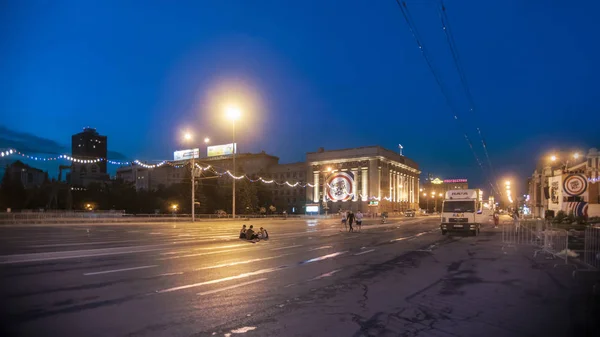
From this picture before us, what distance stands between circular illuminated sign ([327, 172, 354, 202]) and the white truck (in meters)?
94.0

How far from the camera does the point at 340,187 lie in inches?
4899

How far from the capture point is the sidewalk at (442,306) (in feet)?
20.9

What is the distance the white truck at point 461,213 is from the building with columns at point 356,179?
88.9 metres

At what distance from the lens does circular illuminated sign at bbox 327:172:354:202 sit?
12388 centimetres

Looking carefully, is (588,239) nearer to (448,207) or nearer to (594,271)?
(594,271)

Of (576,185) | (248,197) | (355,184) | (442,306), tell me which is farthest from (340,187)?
(442,306)

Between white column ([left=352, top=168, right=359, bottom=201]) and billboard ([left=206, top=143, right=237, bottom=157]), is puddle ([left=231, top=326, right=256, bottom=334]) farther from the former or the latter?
billboard ([left=206, top=143, right=237, bottom=157])

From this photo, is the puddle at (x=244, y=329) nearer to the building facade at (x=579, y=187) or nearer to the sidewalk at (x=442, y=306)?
the sidewalk at (x=442, y=306)

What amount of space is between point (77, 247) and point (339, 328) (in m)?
15.4

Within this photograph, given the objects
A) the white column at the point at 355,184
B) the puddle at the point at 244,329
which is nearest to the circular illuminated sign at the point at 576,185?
the puddle at the point at 244,329

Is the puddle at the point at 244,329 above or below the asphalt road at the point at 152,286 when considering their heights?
above

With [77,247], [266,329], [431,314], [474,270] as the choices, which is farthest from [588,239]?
Result: [77,247]

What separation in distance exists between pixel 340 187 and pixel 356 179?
26.7 ft

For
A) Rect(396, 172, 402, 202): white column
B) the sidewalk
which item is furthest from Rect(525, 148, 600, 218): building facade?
Rect(396, 172, 402, 202): white column
